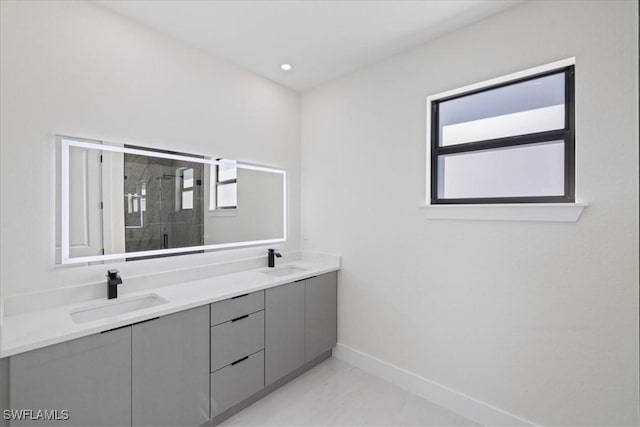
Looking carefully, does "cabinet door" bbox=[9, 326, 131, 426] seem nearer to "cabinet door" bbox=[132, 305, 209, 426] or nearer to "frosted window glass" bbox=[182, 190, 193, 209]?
"cabinet door" bbox=[132, 305, 209, 426]

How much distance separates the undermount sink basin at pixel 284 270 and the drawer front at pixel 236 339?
0.62m

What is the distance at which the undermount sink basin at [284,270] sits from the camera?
272 cm

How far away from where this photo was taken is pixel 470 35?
6.66ft

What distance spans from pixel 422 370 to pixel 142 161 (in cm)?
258

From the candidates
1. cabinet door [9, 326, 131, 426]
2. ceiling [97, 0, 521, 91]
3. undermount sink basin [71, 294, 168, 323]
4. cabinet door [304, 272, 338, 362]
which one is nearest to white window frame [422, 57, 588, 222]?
ceiling [97, 0, 521, 91]

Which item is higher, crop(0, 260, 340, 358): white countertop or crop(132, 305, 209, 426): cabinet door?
crop(0, 260, 340, 358): white countertop

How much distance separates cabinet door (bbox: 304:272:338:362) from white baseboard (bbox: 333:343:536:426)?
8.5 inches

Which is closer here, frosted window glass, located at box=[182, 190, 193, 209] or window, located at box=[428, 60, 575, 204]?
window, located at box=[428, 60, 575, 204]

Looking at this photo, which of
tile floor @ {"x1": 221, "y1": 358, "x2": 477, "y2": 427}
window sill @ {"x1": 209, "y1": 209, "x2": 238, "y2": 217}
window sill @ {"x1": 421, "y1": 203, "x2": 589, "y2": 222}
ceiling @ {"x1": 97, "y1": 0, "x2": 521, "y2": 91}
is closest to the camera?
window sill @ {"x1": 421, "y1": 203, "x2": 589, "y2": 222}

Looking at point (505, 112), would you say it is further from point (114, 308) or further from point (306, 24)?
point (114, 308)

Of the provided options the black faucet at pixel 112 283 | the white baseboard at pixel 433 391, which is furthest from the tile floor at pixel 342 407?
the black faucet at pixel 112 283

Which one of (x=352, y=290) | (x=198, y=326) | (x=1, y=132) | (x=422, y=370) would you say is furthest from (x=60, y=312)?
(x=422, y=370)

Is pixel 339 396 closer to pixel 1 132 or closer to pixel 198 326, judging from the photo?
pixel 198 326

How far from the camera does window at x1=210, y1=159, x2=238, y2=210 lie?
97.0 inches
